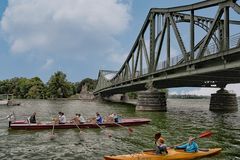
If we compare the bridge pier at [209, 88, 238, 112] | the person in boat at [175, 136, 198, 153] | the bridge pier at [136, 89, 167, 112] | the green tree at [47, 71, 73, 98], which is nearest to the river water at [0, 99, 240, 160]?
the person in boat at [175, 136, 198, 153]

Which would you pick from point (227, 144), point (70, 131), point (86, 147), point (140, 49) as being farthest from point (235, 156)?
point (140, 49)

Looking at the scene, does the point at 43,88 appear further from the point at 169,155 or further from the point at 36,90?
the point at 169,155

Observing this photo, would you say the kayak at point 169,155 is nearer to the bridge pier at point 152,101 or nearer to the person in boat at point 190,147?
the person in boat at point 190,147

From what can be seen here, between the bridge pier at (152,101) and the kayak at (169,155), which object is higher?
the bridge pier at (152,101)

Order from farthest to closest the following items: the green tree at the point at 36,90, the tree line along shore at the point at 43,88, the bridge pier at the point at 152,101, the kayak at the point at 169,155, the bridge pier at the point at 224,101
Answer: the tree line along shore at the point at 43,88
the green tree at the point at 36,90
the bridge pier at the point at 224,101
the bridge pier at the point at 152,101
the kayak at the point at 169,155

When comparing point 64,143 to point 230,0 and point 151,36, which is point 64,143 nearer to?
point 230,0

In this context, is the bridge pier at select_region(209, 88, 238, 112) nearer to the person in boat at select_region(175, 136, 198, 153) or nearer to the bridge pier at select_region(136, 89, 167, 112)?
the bridge pier at select_region(136, 89, 167, 112)

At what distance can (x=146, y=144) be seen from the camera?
2136 cm

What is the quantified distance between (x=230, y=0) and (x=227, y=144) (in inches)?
627

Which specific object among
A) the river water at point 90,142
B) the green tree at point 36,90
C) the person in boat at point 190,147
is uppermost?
the green tree at point 36,90

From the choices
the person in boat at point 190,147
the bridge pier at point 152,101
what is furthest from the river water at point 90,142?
the bridge pier at point 152,101

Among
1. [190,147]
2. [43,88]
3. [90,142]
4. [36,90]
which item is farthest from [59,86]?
[190,147]

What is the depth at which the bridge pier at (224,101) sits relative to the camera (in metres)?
60.5

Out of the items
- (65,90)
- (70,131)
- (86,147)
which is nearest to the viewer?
(86,147)
